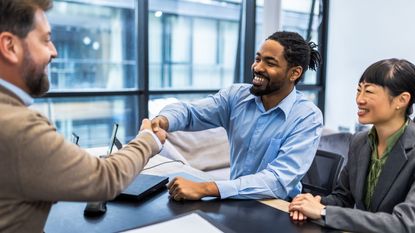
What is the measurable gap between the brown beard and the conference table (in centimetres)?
49

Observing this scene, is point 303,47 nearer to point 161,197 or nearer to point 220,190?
point 220,190

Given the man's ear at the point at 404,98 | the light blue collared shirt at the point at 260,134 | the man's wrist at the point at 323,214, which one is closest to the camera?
the man's wrist at the point at 323,214

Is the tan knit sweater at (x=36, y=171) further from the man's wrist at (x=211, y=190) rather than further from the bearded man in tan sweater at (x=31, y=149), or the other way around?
the man's wrist at (x=211, y=190)

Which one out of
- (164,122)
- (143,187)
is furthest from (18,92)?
(164,122)

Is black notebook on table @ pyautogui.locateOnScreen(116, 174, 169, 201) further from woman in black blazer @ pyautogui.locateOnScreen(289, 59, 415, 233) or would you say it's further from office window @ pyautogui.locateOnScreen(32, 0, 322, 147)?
office window @ pyautogui.locateOnScreen(32, 0, 322, 147)

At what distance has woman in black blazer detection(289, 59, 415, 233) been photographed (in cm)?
114

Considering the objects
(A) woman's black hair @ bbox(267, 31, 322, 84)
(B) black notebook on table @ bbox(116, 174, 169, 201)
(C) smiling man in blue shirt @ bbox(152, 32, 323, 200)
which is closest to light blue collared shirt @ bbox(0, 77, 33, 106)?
(B) black notebook on table @ bbox(116, 174, 169, 201)

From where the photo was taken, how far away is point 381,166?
131 cm

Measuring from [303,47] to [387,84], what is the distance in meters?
0.57

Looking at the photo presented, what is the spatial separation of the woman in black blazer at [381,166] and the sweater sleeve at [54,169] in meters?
0.68

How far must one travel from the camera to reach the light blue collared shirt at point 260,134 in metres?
1.44

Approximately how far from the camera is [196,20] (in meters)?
4.19

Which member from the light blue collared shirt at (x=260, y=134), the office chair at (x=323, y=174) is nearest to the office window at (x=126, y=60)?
the light blue collared shirt at (x=260, y=134)

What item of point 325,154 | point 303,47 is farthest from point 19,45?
point 325,154
